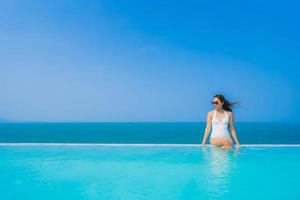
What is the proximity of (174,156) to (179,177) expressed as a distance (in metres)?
1.88

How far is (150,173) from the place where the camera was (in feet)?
17.9

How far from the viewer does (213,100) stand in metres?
7.21

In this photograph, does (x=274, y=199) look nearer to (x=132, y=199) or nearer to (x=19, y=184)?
(x=132, y=199)

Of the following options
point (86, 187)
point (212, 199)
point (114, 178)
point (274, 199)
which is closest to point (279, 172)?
point (274, 199)

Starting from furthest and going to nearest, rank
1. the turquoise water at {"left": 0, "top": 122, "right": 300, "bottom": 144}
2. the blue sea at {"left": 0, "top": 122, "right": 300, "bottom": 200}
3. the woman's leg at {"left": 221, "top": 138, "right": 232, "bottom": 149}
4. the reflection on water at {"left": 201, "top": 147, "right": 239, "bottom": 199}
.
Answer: the turquoise water at {"left": 0, "top": 122, "right": 300, "bottom": 144}
the woman's leg at {"left": 221, "top": 138, "right": 232, "bottom": 149}
the reflection on water at {"left": 201, "top": 147, "right": 239, "bottom": 199}
the blue sea at {"left": 0, "top": 122, "right": 300, "bottom": 200}

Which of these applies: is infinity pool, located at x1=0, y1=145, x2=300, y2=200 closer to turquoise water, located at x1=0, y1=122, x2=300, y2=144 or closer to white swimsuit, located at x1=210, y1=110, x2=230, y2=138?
white swimsuit, located at x1=210, y1=110, x2=230, y2=138

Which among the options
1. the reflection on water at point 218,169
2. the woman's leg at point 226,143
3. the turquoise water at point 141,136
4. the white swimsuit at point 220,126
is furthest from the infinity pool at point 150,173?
the turquoise water at point 141,136

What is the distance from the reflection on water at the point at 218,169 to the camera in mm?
4450

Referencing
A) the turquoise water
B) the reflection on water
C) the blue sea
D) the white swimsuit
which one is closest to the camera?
the blue sea

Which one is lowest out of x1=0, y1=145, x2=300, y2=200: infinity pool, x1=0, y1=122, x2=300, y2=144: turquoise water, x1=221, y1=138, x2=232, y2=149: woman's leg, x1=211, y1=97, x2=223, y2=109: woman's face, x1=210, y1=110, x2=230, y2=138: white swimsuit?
x1=0, y1=145, x2=300, y2=200: infinity pool

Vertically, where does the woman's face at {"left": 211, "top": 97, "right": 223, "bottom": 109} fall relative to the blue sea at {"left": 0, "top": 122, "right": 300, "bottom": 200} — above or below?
above

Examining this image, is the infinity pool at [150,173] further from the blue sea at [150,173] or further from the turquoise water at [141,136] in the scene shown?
the turquoise water at [141,136]

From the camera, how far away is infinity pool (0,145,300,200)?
4.29m

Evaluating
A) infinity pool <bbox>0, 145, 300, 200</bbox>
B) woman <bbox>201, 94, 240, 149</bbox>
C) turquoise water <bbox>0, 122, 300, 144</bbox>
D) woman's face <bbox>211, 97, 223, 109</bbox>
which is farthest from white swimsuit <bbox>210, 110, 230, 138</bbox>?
turquoise water <bbox>0, 122, 300, 144</bbox>
